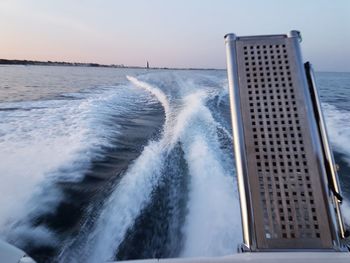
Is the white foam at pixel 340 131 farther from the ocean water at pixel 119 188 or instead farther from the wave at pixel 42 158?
the wave at pixel 42 158

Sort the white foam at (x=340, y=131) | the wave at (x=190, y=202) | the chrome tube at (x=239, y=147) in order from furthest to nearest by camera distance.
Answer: the white foam at (x=340, y=131) → the wave at (x=190, y=202) → the chrome tube at (x=239, y=147)

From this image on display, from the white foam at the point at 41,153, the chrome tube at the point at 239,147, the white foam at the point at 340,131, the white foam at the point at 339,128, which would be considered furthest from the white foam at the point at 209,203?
the white foam at the point at 339,128

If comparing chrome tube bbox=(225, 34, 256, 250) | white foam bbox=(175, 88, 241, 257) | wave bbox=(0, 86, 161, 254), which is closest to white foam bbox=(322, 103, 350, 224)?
Answer: white foam bbox=(175, 88, 241, 257)

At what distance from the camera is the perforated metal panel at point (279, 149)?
115 centimetres

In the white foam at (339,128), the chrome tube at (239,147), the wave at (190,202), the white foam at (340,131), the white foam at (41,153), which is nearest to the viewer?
→ the chrome tube at (239,147)

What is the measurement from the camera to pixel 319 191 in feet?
4.00

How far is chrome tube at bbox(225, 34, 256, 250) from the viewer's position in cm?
115

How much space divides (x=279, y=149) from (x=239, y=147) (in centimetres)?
21

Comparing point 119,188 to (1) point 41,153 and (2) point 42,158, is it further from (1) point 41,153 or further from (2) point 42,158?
(1) point 41,153

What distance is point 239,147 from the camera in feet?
4.35

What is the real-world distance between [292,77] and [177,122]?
10.7 feet

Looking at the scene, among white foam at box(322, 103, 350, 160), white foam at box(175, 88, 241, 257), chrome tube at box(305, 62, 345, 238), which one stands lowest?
white foam at box(322, 103, 350, 160)

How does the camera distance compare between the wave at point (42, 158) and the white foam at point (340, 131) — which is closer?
the wave at point (42, 158)

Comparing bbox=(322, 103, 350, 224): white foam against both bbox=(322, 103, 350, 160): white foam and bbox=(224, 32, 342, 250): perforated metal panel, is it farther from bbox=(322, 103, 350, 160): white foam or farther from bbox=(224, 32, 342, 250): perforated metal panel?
bbox=(224, 32, 342, 250): perforated metal panel
